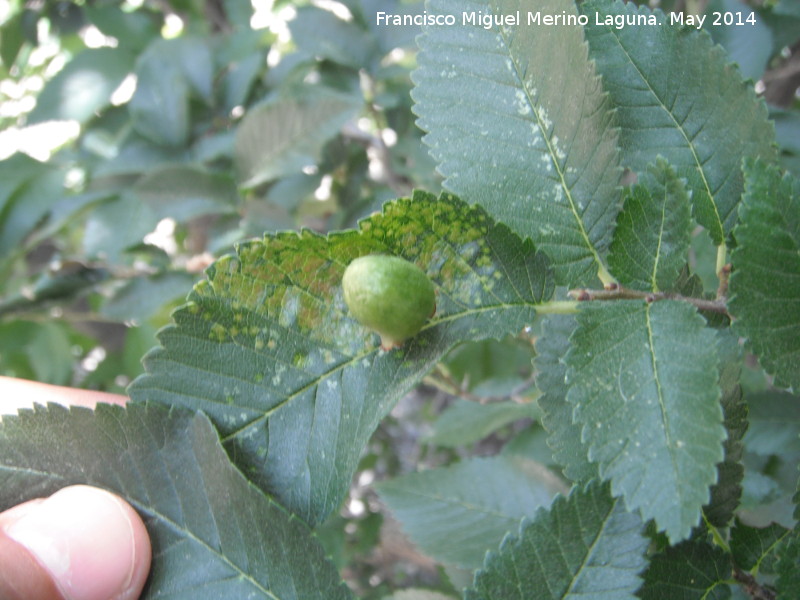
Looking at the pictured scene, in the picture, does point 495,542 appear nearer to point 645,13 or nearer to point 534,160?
point 534,160

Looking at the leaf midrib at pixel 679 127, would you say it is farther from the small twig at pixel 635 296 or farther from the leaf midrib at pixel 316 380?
the leaf midrib at pixel 316 380

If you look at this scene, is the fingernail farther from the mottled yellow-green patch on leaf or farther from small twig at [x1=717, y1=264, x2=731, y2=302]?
small twig at [x1=717, y1=264, x2=731, y2=302]

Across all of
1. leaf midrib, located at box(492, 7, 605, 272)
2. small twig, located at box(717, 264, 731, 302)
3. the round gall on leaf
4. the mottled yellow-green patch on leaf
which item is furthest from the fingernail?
small twig, located at box(717, 264, 731, 302)

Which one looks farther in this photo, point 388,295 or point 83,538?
point 83,538

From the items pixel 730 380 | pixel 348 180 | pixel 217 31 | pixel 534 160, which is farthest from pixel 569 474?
pixel 217 31

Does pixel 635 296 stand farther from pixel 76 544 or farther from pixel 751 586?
pixel 76 544

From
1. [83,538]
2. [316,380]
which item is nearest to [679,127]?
[316,380]

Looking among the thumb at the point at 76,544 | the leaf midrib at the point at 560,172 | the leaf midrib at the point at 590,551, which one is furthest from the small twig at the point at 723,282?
the thumb at the point at 76,544
